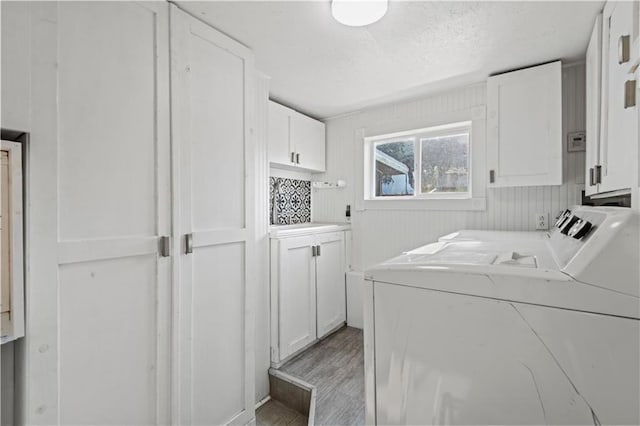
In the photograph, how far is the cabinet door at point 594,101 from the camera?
1.49m

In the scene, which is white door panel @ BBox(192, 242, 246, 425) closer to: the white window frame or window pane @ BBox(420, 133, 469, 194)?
the white window frame

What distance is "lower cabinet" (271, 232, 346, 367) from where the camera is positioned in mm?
2297

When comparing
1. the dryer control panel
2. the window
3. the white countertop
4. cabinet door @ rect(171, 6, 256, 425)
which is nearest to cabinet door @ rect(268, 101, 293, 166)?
the white countertop

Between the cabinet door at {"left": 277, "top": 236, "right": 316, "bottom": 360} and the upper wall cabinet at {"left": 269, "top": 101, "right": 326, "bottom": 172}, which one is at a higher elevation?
the upper wall cabinet at {"left": 269, "top": 101, "right": 326, "bottom": 172}

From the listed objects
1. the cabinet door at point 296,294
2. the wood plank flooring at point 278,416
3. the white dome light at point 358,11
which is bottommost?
the wood plank flooring at point 278,416

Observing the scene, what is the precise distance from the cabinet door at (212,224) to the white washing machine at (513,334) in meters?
1.05

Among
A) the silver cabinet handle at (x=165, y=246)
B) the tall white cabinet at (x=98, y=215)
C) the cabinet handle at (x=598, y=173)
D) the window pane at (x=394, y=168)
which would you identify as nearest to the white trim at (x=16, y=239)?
the tall white cabinet at (x=98, y=215)

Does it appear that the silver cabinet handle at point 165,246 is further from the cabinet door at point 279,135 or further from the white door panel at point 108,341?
the cabinet door at point 279,135

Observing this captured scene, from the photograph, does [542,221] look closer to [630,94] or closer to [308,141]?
[630,94]

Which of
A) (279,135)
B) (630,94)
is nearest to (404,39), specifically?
(630,94)

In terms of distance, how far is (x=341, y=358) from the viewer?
243 cm

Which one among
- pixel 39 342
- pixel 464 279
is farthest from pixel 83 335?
pixel 464 279

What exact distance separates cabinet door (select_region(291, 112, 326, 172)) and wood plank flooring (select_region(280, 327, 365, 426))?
1.75m

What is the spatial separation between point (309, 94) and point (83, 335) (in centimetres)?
230
